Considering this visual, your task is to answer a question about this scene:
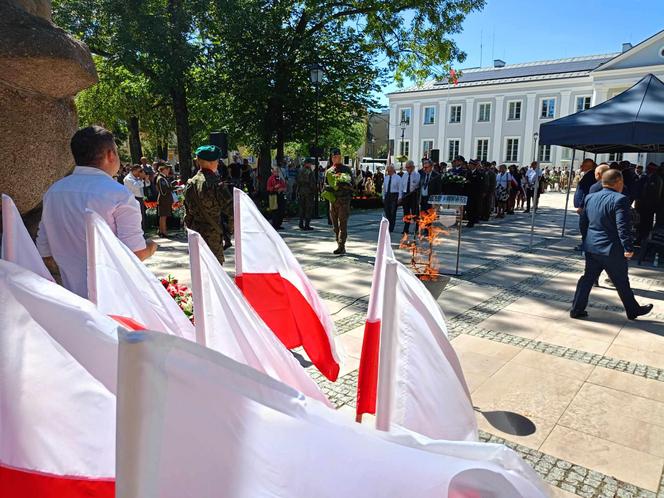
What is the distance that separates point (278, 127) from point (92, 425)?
743 inches

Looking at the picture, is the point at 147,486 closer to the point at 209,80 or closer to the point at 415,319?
the point at 415,319

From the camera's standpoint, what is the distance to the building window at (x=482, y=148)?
2035 inches

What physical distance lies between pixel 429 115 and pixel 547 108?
11879 millimetres

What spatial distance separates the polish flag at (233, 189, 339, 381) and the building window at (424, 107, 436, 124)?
54.3 meters

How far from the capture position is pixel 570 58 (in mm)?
61312

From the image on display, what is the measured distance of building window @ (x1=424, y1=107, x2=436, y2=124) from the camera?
178ft

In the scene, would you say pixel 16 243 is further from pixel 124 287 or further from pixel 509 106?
pixel 509 106

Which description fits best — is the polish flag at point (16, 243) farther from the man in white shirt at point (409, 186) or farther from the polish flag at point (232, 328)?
the man in white shirt at point (409, 186)

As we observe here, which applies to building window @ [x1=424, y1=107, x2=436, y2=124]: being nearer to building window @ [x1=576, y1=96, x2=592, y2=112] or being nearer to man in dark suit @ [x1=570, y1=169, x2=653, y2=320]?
building window @ [x1=576, y1=96, x2=592, y2=112]

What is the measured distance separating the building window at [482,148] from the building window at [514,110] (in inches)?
124

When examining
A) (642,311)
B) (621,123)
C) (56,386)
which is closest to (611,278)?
(642,311)

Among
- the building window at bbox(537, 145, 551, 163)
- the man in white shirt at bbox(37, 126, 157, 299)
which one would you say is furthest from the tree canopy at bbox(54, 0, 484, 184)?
the building window at bbox(537, 145, 551, 163)

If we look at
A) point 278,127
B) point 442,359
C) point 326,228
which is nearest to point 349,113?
point 278,127

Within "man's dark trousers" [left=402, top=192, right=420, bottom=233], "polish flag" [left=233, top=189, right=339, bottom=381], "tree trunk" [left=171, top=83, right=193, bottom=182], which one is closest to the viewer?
"polish flag" [left=233, top=189, right=339, bottom=381]
